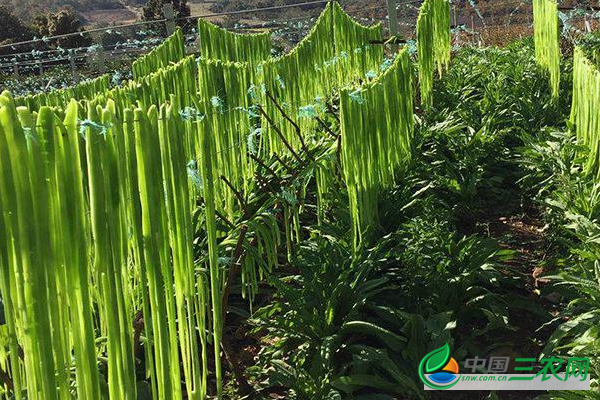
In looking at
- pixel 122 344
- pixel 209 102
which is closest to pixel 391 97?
pixel 209 102

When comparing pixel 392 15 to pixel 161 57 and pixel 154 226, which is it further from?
pixel 154 226

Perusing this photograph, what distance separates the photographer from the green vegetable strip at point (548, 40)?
666cm

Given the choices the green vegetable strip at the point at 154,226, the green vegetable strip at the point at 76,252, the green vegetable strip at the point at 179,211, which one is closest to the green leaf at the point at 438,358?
the green vegetable strip at the point at 179,211

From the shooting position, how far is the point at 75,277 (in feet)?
5.73

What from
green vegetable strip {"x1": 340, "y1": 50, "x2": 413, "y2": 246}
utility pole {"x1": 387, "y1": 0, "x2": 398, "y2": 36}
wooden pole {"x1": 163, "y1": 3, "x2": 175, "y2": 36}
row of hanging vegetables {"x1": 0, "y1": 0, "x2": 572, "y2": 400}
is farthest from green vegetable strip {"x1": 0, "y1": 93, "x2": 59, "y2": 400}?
wooden pole {"x1": 163, "y1": 3, "x2": 175, "y2": 36}

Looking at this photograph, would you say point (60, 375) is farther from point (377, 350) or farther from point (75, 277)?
point (377, 350)

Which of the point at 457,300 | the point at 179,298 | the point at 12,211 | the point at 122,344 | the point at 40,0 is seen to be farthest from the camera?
the point at 40,0

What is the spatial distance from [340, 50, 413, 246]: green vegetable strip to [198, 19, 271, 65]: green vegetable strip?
76.6 inches

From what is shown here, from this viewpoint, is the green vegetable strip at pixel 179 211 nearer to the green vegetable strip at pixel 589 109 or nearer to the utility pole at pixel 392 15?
the green vegetable strip at pixel 589 109

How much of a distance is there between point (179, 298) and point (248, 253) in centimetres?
88

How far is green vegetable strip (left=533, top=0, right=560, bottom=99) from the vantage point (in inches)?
262

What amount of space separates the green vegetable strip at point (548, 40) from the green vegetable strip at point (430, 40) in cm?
105

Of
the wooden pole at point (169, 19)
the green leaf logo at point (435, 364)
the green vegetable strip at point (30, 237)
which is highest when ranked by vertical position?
the wooden pole at point (169, 19)

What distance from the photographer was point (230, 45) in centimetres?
635
